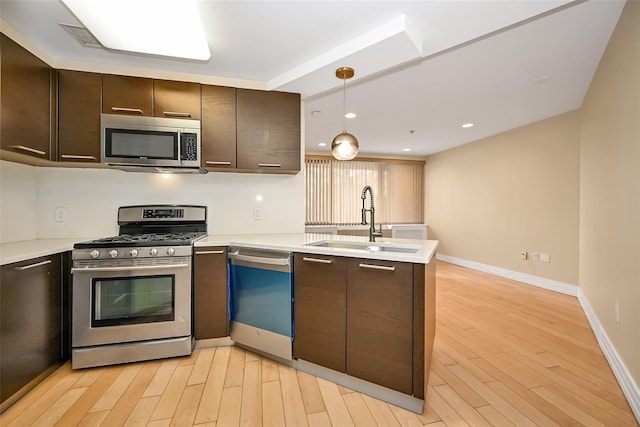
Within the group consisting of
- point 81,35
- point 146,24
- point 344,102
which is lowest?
point 146,24

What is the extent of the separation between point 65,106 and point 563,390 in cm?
406

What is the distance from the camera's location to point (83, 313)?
209 centimetres

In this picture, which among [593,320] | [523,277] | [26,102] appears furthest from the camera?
[523,277]

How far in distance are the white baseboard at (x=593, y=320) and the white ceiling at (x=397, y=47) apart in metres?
2.29

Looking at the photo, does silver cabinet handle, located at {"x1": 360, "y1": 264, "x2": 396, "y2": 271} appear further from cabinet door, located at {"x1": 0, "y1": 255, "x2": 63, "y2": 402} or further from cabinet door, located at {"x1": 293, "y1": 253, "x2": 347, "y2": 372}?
cabinet door, located at {"x1": 0, "y1": 255, "x2": 63, "y2": 402}

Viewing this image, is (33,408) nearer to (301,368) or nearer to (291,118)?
(301,368)

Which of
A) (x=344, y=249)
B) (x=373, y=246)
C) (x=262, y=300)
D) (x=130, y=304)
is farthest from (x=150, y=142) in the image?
(x=373, y=246)

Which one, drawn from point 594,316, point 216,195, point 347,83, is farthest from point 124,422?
point 594,316

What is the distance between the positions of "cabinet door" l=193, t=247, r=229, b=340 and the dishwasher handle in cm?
10

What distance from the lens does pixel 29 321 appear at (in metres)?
1.82

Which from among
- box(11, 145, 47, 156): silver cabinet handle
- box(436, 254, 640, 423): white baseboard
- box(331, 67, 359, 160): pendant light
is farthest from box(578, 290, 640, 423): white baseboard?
box(11, 145, 47, 156): silver cabinet handle

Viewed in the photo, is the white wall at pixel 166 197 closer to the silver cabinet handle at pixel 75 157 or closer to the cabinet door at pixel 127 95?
the silver cabinet handle at pixel 75 157

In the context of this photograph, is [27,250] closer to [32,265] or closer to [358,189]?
[32,265]

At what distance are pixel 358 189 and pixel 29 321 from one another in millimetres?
5779
